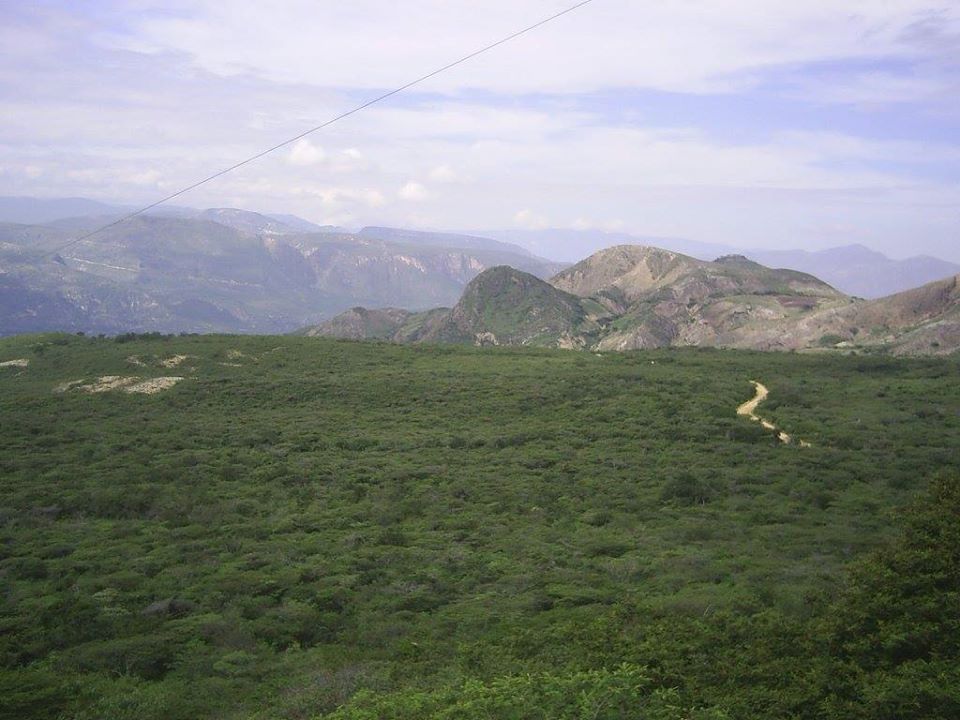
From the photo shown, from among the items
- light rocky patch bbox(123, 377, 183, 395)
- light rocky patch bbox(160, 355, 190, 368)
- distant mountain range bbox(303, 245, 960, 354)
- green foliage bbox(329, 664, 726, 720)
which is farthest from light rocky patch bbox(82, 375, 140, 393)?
distant mountain range bbox(303, 245, 960, 354)

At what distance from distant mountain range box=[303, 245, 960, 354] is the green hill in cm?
5664

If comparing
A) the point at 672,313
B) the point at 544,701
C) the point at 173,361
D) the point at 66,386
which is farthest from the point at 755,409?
the point at 672,313

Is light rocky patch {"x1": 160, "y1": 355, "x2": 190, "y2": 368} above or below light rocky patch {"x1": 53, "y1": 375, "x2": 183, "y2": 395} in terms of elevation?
above

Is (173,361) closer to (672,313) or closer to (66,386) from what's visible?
(66,386)

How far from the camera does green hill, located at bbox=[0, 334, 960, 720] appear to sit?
14.4 meters

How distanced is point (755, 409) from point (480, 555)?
30.1 metres

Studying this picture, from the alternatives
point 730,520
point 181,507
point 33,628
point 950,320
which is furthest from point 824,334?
point 33,628

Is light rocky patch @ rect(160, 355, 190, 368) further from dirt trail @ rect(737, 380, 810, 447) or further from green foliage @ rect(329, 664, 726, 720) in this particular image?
green foliage @ rect(329, 664, 726, 720)

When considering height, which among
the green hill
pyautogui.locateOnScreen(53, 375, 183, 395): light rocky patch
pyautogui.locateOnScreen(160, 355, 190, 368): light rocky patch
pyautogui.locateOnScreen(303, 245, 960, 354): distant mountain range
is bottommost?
the green hill

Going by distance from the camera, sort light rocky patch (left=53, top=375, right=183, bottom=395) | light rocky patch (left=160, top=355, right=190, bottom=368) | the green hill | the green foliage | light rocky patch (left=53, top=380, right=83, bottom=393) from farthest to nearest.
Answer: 1. light rocky patch (left=160, top=355, right=190, bottom=368)
2. light rocky patch (left=53, top=380, right=83, bottom=393)
3. light rocky patch (left=53, top=375, right=183, bottom=395)
4. the green hill
5. the green foliage

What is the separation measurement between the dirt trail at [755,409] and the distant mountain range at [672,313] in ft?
135

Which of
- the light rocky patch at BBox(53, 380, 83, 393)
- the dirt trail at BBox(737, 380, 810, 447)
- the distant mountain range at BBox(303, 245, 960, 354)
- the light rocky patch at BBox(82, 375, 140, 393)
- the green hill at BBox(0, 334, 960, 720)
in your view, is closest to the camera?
the green hill at BBox(0, 334, 960, 720)

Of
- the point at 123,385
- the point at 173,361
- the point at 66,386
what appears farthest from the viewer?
the point at 173,361

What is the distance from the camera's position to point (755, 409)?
156ft
